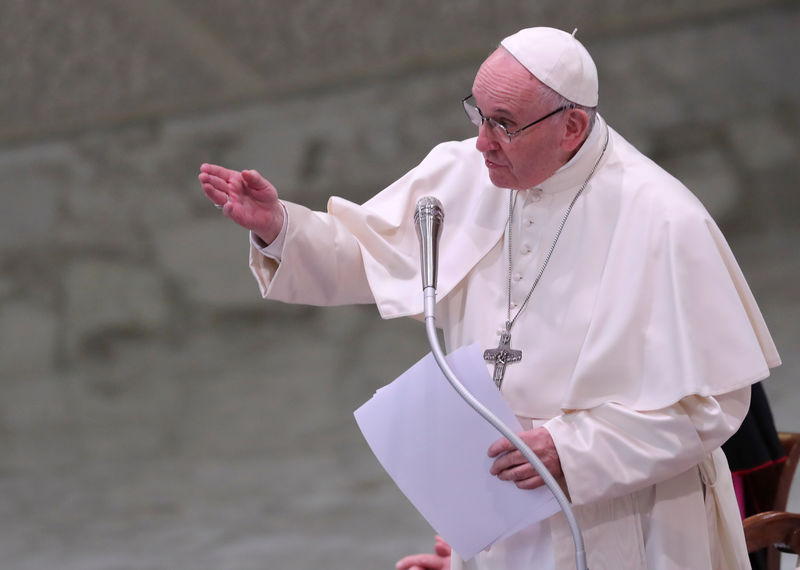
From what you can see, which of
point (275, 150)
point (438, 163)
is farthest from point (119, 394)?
point (438, 163)

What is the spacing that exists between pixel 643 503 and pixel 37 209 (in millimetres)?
6937

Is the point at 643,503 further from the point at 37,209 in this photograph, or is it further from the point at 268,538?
the point at 37,209

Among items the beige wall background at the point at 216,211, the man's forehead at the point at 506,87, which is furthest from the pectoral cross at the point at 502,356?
the beige wall background at the point at 216,211

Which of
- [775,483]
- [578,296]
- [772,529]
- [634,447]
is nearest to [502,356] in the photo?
[578,296]

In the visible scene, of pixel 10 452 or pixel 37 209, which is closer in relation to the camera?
pixel 10 452

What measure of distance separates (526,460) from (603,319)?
297mm

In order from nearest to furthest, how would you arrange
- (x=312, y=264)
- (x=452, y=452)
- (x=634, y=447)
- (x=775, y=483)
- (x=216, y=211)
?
1. (x=634, y=447)
2. (x=452, y=452)
3. (x=312, y=264)
4. (x=775, y=483)
5. (x=216, y=211)

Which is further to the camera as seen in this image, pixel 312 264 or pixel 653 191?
pixel 312 264

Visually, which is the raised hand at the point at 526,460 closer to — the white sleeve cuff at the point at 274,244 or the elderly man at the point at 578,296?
the elderly man at the point at 578,296

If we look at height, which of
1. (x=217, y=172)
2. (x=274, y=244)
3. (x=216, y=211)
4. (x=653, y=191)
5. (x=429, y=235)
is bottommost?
(x=429, y=235)

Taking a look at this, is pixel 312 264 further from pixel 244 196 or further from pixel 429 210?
pixel 429 210

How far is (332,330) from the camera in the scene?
670cm

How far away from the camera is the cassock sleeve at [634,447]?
180cm

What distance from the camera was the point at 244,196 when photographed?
80.9 inches
